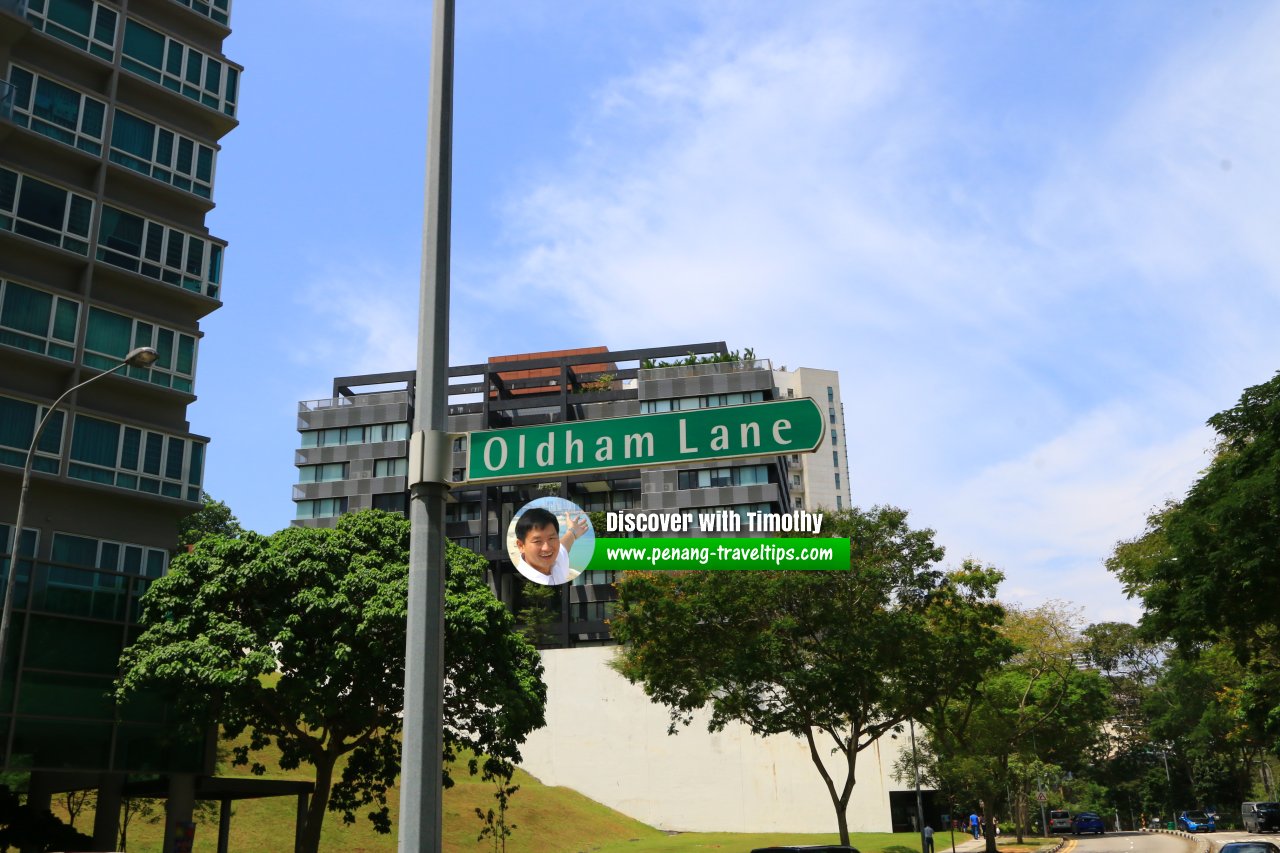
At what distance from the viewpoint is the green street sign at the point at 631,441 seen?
22.1ft

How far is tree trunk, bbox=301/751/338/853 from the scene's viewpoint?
102 feet

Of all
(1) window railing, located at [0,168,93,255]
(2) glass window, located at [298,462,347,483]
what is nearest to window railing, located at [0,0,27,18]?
(1) window railing, located at [0,168,93,255]

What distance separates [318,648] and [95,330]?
34.7ft

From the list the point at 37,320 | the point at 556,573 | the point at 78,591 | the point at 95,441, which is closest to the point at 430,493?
the point at 78,591

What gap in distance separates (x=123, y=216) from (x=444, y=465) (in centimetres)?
2774

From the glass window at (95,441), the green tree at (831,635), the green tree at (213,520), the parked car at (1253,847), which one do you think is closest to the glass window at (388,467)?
the green tree at (213,520)

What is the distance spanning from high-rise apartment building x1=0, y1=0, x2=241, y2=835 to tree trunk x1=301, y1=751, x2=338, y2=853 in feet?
11.8

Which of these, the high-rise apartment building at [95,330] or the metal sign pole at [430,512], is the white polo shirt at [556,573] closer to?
the high-rise apartment building at [95,330]

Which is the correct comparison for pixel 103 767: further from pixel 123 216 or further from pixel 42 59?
pixel 42 59

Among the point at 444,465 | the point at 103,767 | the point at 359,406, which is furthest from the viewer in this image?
the point at 359,406

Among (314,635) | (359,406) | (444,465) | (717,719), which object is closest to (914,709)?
(717,719)

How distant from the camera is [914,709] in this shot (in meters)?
38.1

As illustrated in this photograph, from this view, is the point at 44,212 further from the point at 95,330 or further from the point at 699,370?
the point at 699,370

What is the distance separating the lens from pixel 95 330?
2902cm
